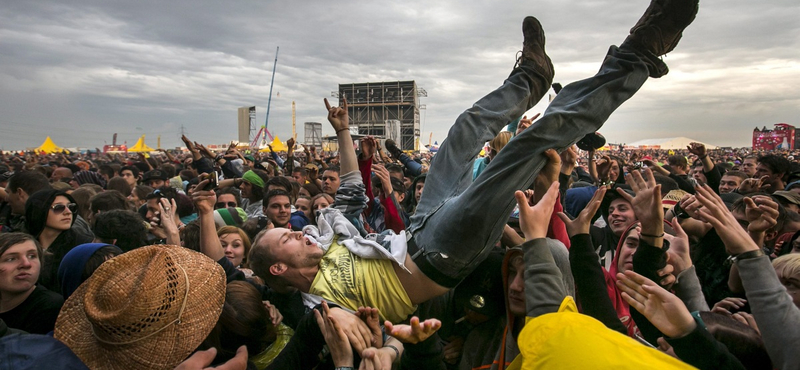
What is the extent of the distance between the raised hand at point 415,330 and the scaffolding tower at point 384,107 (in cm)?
4258

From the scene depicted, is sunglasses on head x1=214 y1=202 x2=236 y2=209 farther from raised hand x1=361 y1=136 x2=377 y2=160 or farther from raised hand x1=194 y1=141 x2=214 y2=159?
raised hand x1=194 y1=141 x2=214 y2=159

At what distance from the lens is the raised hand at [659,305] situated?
1.44 m

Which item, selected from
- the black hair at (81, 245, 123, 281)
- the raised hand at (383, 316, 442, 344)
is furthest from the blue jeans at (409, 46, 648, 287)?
the black hair at (81, 245, 123, 281)

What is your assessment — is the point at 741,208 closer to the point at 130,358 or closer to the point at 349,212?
the point at 349,212

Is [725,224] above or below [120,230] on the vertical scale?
above

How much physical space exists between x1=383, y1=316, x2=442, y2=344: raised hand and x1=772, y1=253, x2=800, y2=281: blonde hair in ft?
5.39

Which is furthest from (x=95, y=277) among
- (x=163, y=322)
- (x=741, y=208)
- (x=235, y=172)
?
(x=235, y=172)

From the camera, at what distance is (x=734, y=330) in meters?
1.71

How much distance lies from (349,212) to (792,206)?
368cm

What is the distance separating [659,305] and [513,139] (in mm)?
1222

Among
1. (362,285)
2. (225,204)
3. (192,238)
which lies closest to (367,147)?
(192,238)

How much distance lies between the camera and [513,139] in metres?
2.49

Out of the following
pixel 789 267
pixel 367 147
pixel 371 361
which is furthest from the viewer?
pixel 367 147

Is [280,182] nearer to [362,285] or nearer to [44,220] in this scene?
[44,220]
